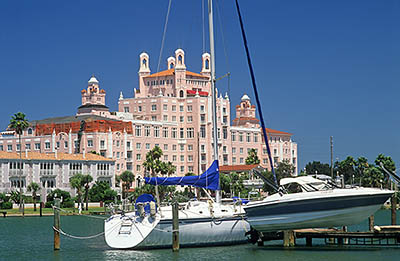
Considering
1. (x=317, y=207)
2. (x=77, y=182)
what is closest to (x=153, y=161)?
(x=77, y=182)

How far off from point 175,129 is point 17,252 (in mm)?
120012

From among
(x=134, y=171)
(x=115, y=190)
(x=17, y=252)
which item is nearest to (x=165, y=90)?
(x=134, y=171)

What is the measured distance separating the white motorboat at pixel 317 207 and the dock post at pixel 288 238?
1.63 m

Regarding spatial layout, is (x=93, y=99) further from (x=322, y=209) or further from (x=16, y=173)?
(x=322, y=209)

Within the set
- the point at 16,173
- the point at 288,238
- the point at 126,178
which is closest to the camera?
the point at 288,238

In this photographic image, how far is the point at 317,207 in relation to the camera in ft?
145

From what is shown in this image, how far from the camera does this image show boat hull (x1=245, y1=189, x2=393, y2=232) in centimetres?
4369

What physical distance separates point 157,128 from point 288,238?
121149 millimetres

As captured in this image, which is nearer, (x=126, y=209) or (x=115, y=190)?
(x=126, y=209)

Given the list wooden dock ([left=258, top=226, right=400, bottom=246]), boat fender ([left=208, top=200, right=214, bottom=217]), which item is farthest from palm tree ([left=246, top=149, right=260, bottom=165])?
boat fender ([left=208, top=200, right=214, bottom=217])

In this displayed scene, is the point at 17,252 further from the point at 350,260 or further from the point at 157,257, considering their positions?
the point at 350,260

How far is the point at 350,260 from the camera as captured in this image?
4275 centimetres

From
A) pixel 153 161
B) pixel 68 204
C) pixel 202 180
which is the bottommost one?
pixel 68 204

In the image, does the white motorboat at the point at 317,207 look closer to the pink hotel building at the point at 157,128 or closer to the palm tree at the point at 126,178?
the palm tree at the point at 126,178
